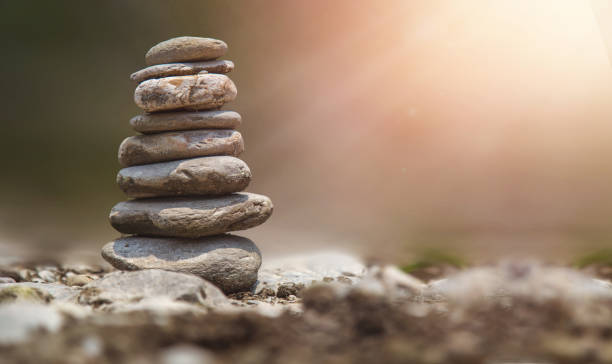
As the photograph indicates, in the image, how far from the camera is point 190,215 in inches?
268

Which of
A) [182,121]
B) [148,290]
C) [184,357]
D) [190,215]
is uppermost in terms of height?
[182,121]

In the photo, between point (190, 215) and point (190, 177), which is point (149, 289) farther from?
point (190, 177)

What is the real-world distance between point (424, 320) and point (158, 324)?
73.3 inches

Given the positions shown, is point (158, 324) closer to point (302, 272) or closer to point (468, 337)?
point (468, 337)

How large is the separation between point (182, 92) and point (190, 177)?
1134 millimetres


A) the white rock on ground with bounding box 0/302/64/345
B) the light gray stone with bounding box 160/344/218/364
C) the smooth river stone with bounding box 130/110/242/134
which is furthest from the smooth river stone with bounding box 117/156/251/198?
the light gray stone with bounding box 160/344/218/364

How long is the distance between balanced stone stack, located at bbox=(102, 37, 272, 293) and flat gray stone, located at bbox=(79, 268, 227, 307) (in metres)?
1.27

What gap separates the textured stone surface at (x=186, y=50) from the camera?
23.7 ft

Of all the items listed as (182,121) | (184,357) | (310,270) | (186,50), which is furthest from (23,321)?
(310,270)

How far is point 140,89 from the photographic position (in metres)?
7.12

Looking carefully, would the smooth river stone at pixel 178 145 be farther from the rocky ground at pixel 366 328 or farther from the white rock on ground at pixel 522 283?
the white rock on ground at pixel 522 283

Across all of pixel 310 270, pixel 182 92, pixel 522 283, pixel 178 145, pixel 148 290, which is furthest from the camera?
pixel 310 270

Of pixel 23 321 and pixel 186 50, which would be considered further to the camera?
pixel 186 50

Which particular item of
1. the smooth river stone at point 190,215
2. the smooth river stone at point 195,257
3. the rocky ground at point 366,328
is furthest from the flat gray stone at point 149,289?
the smooth river stone at point 190,215
